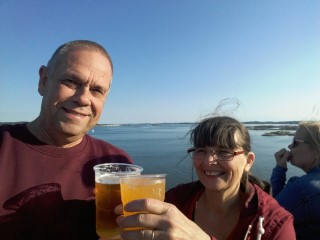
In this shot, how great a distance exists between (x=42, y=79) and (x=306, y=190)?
3.55 meters

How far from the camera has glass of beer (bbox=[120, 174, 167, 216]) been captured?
154cm

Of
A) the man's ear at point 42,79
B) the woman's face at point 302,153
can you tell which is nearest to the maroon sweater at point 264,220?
the woman's face at point 302,153

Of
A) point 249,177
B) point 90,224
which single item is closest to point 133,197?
point 90,224

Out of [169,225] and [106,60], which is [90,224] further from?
[106,60]

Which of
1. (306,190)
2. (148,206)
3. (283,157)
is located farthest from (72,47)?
(283,157)

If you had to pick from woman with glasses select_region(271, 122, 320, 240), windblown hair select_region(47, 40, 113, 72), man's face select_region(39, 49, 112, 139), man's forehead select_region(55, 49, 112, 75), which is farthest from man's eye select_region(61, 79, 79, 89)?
woman with glasses select_region(271, 122, 320, 240)

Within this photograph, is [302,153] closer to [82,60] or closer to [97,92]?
[97,92]

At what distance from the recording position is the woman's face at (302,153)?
4.11 metres

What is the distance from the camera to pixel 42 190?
2215mm

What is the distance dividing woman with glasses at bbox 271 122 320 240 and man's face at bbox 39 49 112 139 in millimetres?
2940

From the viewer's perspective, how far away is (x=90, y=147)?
2604 millimetres

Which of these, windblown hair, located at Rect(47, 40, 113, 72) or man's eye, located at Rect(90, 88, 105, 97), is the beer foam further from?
windblown hair, located at Rect(47, 40, 113, 72)

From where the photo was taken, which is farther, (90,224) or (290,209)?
(290,209)

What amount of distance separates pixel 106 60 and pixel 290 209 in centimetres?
313
